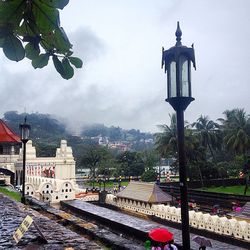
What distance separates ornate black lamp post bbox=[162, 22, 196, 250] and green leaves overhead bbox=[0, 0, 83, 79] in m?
2.22

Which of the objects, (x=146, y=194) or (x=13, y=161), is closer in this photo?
(x=146, y=194)

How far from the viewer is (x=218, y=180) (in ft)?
116

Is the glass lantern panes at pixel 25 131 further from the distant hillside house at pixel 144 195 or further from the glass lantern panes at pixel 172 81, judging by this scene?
the distant hillside house at pixel 144 195

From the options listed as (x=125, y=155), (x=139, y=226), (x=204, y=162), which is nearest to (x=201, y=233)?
(x=139, y=226)

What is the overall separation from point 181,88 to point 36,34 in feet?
7.57

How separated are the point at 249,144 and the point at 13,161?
68.8 feet

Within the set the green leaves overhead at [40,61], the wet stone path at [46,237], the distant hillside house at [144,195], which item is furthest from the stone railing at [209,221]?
the green leaves overhead at [40,61]

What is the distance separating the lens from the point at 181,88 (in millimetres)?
3502

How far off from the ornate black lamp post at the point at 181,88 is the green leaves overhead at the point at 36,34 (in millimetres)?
2218

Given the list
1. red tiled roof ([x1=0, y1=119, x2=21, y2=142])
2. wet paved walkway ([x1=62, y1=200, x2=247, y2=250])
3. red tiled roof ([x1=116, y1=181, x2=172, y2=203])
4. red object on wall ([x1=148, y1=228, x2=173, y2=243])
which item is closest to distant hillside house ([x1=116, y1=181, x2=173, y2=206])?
red tiled roof ([x1=116, y1=181, x2=172, y2=203])

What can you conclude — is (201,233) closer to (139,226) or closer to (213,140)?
(139,226)

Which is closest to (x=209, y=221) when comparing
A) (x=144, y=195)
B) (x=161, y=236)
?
(x=144, y=195)

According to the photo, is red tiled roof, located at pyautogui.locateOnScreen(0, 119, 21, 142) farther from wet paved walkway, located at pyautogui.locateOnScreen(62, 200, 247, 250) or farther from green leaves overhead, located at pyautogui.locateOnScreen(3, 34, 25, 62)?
green leaves overhead, located at pyautogui.locateOnScreen(3, 34, 25, 62)

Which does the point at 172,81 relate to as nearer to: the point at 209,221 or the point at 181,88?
the point at 181,88
